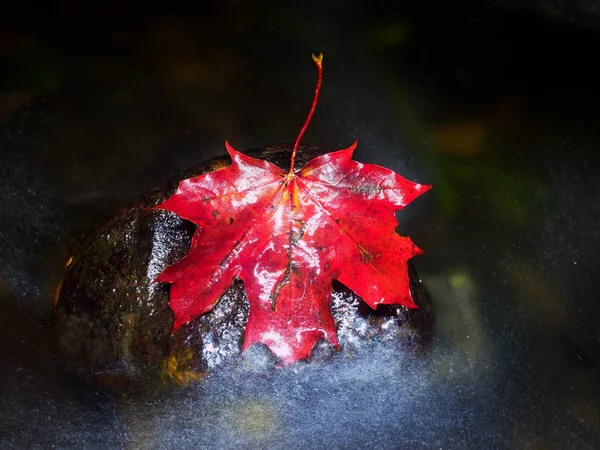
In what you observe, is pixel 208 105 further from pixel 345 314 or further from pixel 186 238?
pixel 345 314

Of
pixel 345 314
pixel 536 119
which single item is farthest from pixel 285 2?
pixel 345 314

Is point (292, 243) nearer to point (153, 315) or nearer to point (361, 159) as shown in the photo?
point (153, 315)

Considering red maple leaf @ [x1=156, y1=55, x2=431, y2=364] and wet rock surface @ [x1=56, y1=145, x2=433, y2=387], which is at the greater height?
red maple leaf @ [x1=156, y1=55, x2=431, y2=364]

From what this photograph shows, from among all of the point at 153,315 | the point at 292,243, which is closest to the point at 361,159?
the point at 292,243

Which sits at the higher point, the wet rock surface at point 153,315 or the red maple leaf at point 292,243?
the red maple leaf at point 292,243
